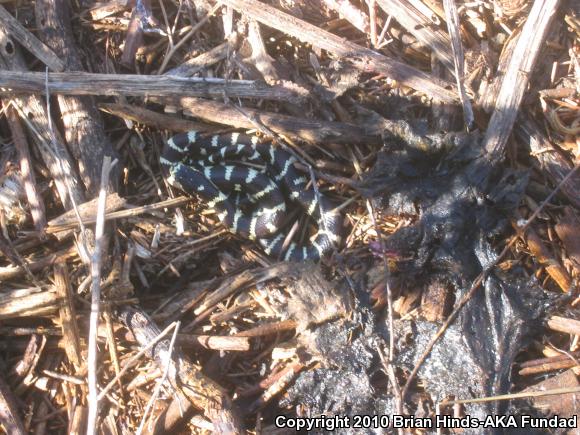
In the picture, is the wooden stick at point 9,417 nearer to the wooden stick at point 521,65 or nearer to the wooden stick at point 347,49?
the wooden stick at point 347,49

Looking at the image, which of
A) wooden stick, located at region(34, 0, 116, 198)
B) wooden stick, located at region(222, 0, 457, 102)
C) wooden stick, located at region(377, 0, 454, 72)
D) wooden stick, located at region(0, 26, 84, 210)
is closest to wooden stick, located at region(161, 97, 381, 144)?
wooden stick, located at region(222, 0, 457, 102)

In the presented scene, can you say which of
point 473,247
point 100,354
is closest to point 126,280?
point 100,354

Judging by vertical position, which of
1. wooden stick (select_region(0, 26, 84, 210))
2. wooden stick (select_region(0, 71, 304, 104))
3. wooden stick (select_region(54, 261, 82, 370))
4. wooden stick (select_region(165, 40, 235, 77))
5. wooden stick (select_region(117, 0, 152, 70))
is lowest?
wooden stick (select_region(54, 261, 82, 370))

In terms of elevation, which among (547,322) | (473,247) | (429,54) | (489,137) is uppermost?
(429,54)

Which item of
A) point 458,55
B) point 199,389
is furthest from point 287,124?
point 199,389

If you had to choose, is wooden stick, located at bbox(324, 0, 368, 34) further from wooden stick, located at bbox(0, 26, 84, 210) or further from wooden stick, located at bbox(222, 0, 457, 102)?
wooden stick, located at bbox(0, 26, 84, 210)

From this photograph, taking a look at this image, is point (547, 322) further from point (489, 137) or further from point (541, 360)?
point (489, 137)
